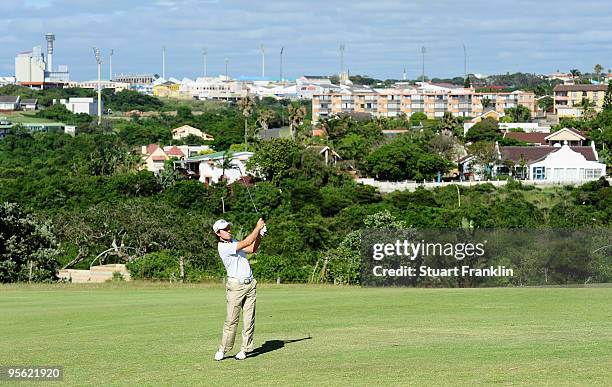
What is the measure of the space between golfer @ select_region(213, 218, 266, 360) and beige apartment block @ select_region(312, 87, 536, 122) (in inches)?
6045

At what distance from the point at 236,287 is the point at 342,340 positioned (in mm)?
1964

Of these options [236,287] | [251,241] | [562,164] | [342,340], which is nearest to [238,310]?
[236,287]

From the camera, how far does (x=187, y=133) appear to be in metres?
138

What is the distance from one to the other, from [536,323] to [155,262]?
24.1 meters

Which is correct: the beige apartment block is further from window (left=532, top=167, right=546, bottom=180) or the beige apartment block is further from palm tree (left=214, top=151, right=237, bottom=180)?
window (left=532, top=167, right=546, bottom=180)

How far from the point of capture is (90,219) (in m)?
49.2

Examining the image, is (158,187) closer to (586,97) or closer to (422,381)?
(422,381)

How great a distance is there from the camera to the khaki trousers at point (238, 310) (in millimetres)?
12000

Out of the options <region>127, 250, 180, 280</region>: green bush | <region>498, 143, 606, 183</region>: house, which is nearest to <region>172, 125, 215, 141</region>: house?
<region>498, 143, 606, 183</region>: house

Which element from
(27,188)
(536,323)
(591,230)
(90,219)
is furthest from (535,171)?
(536,323)

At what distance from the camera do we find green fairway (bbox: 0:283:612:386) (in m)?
10.9

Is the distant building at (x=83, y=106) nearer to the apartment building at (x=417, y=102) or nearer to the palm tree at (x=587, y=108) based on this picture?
the apartment building at (x=417, y=102)

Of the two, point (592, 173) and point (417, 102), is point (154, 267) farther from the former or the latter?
point (417, 102)

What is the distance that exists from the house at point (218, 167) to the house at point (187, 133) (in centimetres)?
3444
